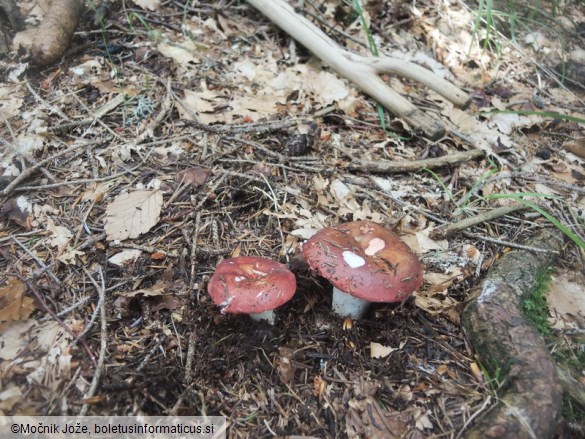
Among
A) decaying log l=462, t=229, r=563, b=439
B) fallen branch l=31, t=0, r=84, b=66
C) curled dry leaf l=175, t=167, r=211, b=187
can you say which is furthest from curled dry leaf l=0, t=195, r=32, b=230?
decaying log l=462, t=229, r=563, b=439

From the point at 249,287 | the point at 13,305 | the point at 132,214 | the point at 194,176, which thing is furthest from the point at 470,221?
the point at 13,305

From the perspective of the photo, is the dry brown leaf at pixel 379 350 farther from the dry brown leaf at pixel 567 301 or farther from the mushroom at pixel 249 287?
the dry brown leaf at pixel 567 301

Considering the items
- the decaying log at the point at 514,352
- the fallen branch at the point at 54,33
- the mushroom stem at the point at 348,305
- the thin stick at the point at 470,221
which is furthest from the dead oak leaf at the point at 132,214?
the decaying log at the point at 514,352

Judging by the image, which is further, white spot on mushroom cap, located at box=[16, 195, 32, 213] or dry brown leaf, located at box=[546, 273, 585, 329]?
white spot on mushroom cap, located at box=[16, 195, 32, 213]

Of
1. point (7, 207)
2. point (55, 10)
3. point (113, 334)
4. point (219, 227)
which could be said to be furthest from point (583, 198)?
point (55, 10)

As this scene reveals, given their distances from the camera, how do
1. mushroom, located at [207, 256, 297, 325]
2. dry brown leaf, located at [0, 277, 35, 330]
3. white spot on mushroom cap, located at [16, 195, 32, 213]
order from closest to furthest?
mushroom, located at [207, 256, 297, 325] → dry brown leaf, located at [0, 277, 35, 330] → white spot on mushroom cap, located at [16, 195, 32, 213]

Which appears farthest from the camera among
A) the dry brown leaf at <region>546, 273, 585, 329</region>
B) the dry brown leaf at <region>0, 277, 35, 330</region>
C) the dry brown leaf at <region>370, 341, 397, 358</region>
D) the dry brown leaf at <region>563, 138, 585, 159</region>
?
the dry brown leaf at <region>563, 138, 585, 159</region>

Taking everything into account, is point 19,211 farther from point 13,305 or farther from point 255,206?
point 255,206

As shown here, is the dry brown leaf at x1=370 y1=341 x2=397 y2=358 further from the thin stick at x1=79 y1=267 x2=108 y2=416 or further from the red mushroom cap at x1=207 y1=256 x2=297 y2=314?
the thin stick at x1=79 y1=267 x2=108 y2=416

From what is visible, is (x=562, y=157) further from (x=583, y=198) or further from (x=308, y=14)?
(x=308, y=14)
